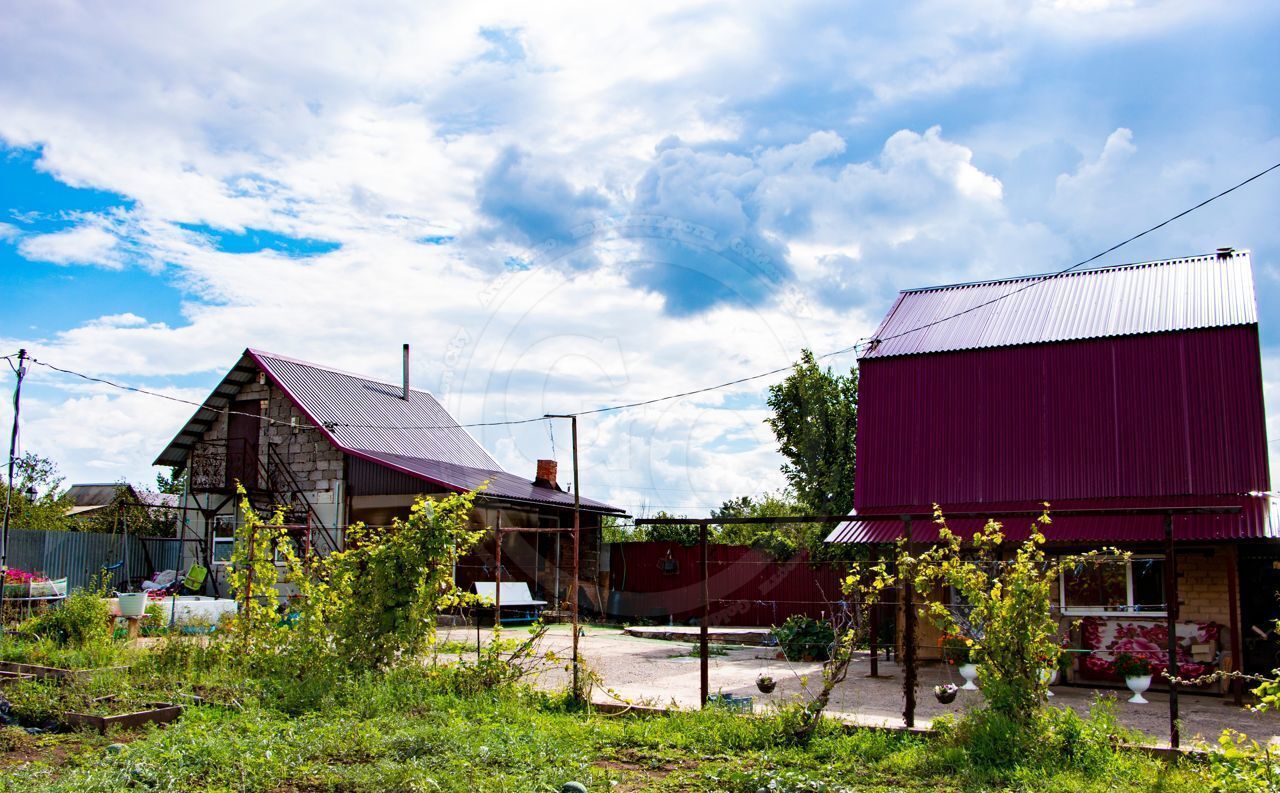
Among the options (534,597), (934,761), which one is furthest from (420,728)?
(534,597)

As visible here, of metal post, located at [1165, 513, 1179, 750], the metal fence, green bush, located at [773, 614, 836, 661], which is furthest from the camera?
the metal fence

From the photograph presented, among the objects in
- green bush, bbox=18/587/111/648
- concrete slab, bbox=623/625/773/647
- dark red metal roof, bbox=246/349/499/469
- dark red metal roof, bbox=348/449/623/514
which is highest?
dark red metal roof, bbox=246/349/499/469

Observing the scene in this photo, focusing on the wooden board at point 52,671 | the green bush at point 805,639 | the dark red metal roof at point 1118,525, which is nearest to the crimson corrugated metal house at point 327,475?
the green bush at point 805,639

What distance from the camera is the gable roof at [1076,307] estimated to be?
15.0 metres

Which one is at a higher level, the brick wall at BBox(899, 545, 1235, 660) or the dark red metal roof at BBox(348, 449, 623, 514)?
the dark red metal roof at BBox(348, 449, 623, 514)

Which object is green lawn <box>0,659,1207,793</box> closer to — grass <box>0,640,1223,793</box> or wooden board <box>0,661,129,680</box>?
grass <box>0,640,1223,793</box>

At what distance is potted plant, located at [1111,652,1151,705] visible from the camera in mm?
11602

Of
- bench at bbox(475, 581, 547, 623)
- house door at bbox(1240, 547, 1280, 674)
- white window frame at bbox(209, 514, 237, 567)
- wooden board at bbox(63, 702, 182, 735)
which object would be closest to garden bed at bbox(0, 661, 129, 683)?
wooden board at bbox(63, 702, 182, 735)

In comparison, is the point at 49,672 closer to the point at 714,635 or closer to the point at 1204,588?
the point at 714,635

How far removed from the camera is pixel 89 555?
925 inches

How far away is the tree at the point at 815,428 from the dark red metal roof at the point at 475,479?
5.44 meters

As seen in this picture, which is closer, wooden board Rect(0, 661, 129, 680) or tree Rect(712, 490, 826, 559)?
wooden board Rect(0, 661, 129, 680)

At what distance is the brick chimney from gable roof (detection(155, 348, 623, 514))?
26 cm

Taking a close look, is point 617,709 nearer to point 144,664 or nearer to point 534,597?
point 144,664
